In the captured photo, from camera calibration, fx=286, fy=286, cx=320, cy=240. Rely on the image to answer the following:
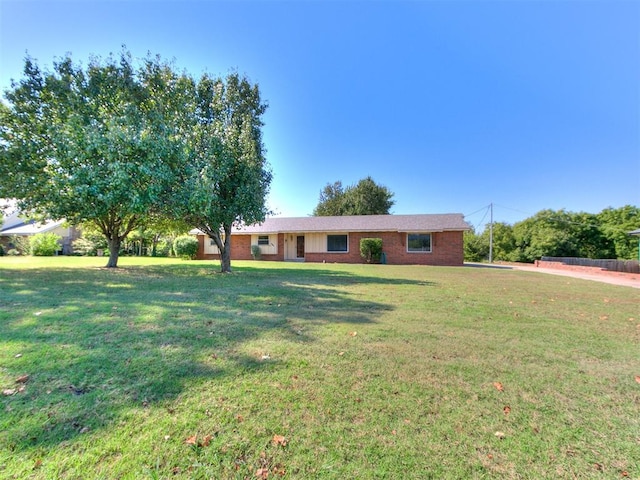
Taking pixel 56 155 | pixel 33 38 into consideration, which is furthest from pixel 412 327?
pixel 33 38

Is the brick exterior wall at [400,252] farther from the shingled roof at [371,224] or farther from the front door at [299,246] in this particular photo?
the front door at [299,246]

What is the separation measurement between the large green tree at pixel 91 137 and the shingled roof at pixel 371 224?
406 inches

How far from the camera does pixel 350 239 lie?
22.0 m

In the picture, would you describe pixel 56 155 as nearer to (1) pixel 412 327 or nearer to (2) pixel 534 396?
(1) pixel 412 327

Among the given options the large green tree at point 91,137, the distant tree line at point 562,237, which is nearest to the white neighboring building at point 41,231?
the large green tree at point 91,137

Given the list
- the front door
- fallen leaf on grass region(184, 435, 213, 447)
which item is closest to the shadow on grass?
fallen leaf on grass region(184, 435, 213, 447)

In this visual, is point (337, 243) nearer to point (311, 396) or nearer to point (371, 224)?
point (371, 224)

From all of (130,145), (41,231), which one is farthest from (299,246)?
(41,231)

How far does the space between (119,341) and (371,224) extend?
1971 cm

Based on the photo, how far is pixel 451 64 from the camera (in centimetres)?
1356

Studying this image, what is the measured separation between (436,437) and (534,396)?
1363 mm

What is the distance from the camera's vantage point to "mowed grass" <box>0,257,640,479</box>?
73.9 inches

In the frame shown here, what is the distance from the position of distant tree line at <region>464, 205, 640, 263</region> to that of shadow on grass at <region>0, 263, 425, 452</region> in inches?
1052

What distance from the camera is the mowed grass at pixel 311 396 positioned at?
188cm
